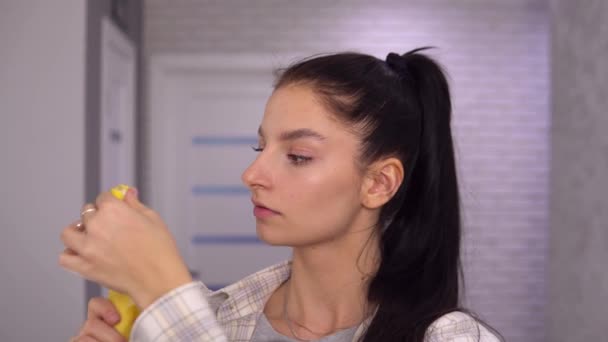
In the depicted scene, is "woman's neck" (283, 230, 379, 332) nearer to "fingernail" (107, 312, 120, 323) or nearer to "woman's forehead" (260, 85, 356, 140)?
"woman's forehead" (260, 85, 356, 140)

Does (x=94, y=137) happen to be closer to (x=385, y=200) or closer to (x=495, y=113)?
(x=385, y=200)

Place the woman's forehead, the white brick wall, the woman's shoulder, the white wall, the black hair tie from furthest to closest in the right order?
the white brick wall → the white wall → the black hair tie → the woman's forehead → the woman's shoulder

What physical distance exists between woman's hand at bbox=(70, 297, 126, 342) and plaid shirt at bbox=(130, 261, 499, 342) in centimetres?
9

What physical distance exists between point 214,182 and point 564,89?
2.03 metres

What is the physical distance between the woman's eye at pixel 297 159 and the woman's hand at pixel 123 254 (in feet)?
1.21

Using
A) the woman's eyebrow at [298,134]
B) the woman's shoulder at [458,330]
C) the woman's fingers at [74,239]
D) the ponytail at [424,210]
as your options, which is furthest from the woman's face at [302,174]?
the woman's fingers at [74,239]

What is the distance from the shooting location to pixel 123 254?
0.65 meters

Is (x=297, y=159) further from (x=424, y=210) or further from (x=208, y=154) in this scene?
(x=208, y=154)

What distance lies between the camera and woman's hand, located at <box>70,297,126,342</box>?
0.75m

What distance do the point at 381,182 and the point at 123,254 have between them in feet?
1.90

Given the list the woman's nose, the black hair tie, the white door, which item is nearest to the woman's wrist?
the woman's nose

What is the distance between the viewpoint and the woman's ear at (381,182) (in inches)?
43.2

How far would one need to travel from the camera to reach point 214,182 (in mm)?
3738

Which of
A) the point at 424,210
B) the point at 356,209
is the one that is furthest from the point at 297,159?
the point at 424,210
